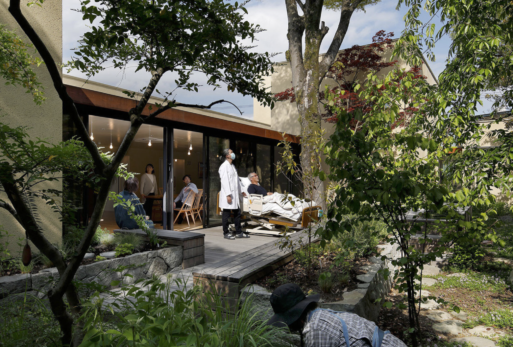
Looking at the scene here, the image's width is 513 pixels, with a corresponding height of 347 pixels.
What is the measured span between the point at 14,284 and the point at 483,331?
4986 mm

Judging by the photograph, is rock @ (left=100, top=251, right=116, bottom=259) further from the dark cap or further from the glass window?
the glass window

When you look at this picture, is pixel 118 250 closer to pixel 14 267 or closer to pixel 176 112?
pixel 14 267

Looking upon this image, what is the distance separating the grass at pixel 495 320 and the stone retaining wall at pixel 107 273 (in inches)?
145

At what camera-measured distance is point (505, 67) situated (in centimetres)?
388

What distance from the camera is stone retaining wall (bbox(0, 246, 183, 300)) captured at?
3572 millimetres

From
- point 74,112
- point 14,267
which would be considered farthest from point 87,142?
point 14,267

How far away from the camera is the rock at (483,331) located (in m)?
3.70

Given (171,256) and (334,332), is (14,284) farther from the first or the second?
(334,332)

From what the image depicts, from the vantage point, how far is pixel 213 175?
9.55 metres

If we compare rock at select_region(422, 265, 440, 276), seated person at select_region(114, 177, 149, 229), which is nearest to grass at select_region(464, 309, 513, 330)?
rock at select_region(422, 265, 440, 276)

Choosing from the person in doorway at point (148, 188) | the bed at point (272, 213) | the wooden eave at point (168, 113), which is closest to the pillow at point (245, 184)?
the bed at point (272, 213)

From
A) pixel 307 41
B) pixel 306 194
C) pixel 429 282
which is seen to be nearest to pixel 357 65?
pixel 307 41

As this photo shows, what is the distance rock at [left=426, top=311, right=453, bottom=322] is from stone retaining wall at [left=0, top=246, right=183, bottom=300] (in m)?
3.43

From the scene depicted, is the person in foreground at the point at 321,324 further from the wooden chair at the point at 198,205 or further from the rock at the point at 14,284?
the wooden chair at the point at 198,205
